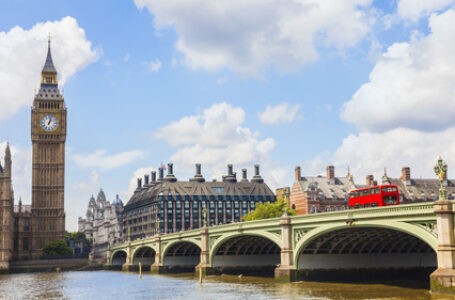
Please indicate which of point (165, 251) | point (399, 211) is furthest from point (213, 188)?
point (399, 211)

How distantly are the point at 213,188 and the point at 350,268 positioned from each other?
116319 mm

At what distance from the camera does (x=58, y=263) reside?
144625mm

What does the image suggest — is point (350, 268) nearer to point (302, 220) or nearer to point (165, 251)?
point (302, 220)

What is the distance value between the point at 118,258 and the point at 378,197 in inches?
4060

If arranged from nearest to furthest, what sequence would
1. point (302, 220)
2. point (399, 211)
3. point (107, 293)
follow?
point (399, 211) < point (302, 220) < point (107, 293)

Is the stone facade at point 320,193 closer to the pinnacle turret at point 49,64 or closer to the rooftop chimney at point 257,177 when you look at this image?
the rooftop chimney at point 257,177

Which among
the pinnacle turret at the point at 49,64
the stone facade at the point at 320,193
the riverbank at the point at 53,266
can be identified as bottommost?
the riverbank at the point at 53,266

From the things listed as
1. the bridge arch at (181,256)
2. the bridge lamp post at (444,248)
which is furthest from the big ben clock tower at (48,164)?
the bridge lamp post at (444,248)

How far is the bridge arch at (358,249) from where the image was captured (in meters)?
59.4

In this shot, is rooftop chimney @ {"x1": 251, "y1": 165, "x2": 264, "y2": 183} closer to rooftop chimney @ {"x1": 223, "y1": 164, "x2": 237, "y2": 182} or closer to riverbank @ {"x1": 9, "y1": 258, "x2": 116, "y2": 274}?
rooftop chimney @ {"x1": 223, "y1": 164, "x2": 237, "y2": 182}

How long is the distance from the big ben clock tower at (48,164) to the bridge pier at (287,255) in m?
112

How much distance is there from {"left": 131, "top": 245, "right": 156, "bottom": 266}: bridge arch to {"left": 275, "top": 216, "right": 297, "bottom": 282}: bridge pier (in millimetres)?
64320

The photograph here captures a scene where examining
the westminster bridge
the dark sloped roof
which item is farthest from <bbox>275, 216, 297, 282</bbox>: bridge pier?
the dark sloped roof

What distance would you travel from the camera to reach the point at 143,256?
127 m
